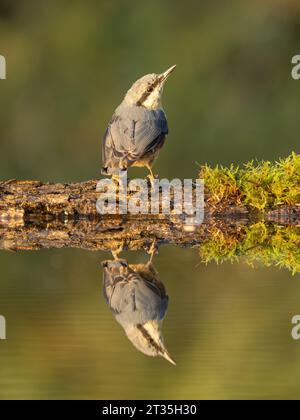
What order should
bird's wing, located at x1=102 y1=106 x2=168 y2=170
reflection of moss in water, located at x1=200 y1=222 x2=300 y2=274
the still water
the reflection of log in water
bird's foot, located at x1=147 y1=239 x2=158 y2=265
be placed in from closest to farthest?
the still water → reflection of moss in water, located at x1=200 y1=222 x2=300 y2=274 → bird's foot, located at x1=147 y1=239 x2=158 y2=265 → the reflection of log in water → bird's wing, located at x1=102 y1=106 x2=168 y2=170

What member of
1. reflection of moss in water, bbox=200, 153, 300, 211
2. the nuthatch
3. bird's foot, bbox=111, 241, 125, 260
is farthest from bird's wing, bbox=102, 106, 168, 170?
bird's foot, bbox=111, 241, 125, 260

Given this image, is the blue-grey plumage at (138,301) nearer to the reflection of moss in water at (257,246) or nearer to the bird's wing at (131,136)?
the reflection of moss in water at (257,246)

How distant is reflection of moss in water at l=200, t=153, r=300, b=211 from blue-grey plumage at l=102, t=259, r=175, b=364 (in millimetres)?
1894

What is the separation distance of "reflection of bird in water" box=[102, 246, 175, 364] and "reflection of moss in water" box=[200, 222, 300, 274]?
555 millimetres

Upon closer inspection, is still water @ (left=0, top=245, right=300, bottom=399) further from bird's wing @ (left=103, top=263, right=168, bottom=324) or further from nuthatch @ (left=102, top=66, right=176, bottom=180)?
nuthatch @ (left=102, top=66, right=176, bottom=180)

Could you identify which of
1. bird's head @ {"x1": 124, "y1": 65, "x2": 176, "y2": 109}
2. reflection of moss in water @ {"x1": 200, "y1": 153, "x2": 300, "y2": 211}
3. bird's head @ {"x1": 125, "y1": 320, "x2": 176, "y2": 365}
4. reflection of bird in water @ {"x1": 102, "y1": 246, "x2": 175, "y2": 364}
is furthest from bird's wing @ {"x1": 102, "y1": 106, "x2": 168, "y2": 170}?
bird's head @ {"x1": 125, "y1": 320, "x2": 176, "y2": 365}

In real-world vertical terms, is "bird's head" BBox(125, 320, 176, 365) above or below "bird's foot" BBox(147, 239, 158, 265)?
below

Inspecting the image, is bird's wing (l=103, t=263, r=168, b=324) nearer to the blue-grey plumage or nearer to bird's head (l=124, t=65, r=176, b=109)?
the blue-grey plumage

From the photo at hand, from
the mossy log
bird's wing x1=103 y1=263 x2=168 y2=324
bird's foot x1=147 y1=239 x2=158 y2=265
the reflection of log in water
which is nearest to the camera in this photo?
bird's wing x1=103 y1=263 x2=168 y2=324

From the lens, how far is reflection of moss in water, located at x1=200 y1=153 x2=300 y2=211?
7.77 meters

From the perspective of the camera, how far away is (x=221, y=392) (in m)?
3.55

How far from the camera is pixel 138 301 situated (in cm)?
504

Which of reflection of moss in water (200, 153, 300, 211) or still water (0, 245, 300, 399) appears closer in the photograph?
still water (0, 245, 300, 399)

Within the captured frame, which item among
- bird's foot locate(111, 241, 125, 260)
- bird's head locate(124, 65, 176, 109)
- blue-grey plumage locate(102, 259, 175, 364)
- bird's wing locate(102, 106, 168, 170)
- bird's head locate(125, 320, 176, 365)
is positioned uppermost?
bird's head locate(124, 65, 176, 109)
